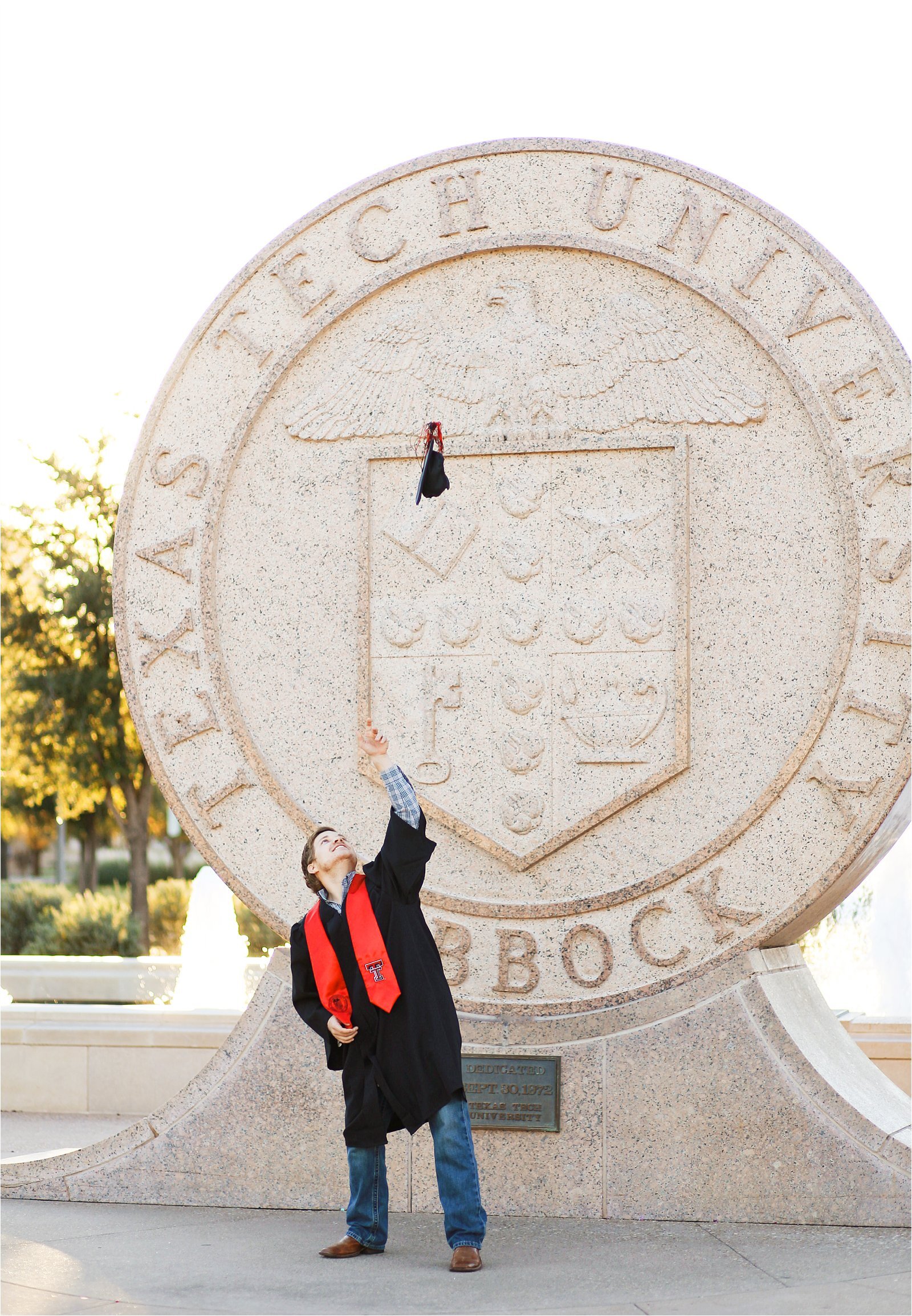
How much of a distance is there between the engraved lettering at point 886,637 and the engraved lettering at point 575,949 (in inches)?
56.7

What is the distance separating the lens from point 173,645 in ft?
19.9

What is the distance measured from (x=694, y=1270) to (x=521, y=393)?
3157 mm

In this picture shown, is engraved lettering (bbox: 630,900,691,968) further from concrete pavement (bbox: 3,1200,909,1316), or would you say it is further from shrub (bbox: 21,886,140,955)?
shrub (bbox: 21,886,140,955)

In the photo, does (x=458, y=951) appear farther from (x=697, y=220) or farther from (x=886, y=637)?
(x=697, y=220)

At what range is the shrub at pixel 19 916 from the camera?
16953 millimetres

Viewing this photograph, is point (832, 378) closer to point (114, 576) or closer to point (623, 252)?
point (623, 252)

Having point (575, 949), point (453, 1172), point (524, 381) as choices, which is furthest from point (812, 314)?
point (453, 1172)

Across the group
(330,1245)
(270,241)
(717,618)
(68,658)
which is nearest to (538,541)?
(717,618)

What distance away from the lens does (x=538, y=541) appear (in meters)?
5.77

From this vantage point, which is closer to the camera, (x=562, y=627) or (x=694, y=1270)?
(x=694, y=1270)

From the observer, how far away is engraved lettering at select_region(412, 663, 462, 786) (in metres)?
5.80

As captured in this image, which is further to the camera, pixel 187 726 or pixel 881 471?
pixel 187 726

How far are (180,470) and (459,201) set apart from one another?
154 centimetres

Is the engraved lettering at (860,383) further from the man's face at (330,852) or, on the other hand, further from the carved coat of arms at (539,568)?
the man's face at (330,852)
